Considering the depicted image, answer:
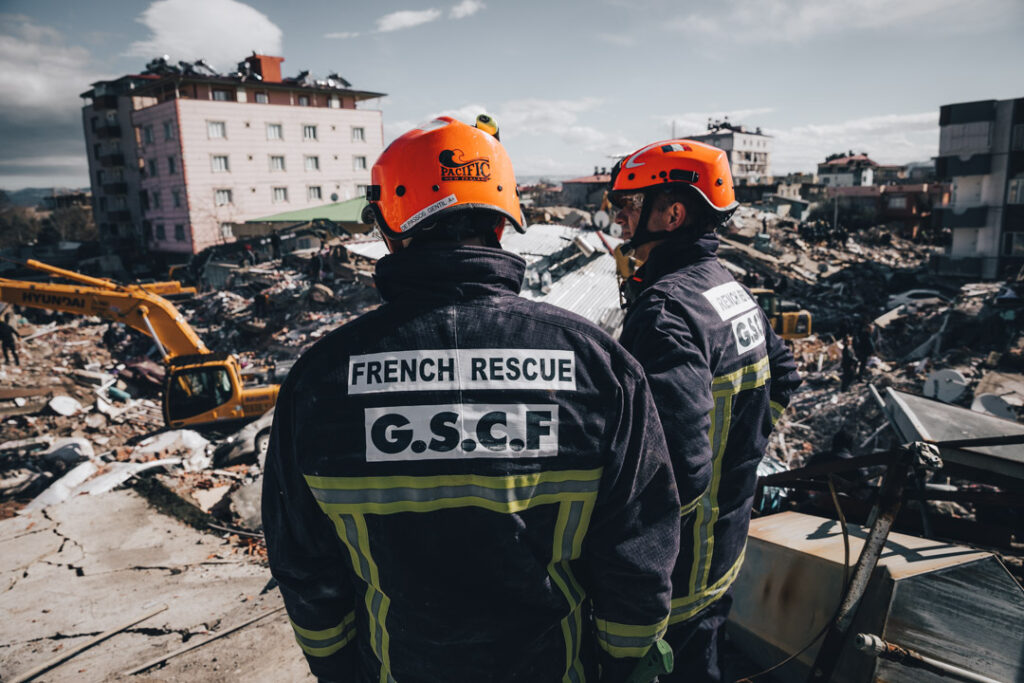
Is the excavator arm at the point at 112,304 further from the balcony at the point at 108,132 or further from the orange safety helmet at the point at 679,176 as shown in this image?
the balcony at the point at 108,132

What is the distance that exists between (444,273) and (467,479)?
1.71 feet

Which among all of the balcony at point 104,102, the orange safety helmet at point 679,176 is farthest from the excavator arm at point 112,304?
the balcony at point 104,102

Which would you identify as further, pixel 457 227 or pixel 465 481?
pixel 457 227

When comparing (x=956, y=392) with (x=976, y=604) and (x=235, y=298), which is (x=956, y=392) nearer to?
(x=976, y=604)

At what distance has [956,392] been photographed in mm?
9367

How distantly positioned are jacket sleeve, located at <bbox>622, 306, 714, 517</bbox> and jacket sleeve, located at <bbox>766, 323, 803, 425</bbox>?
0.82 metres

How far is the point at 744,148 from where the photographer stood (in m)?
69.7

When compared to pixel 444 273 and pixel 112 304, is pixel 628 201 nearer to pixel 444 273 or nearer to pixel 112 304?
pixel 444 273

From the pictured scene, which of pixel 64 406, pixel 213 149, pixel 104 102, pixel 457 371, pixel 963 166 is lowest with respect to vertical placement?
pixel 64 406

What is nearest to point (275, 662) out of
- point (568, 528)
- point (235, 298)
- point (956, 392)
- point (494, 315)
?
point (568, 528)

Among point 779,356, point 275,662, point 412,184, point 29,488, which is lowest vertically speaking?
point 29,488

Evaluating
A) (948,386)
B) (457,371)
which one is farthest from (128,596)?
(948,386)

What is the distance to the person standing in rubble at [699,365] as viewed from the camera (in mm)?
1940

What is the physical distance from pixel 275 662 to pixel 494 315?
11.6ft
